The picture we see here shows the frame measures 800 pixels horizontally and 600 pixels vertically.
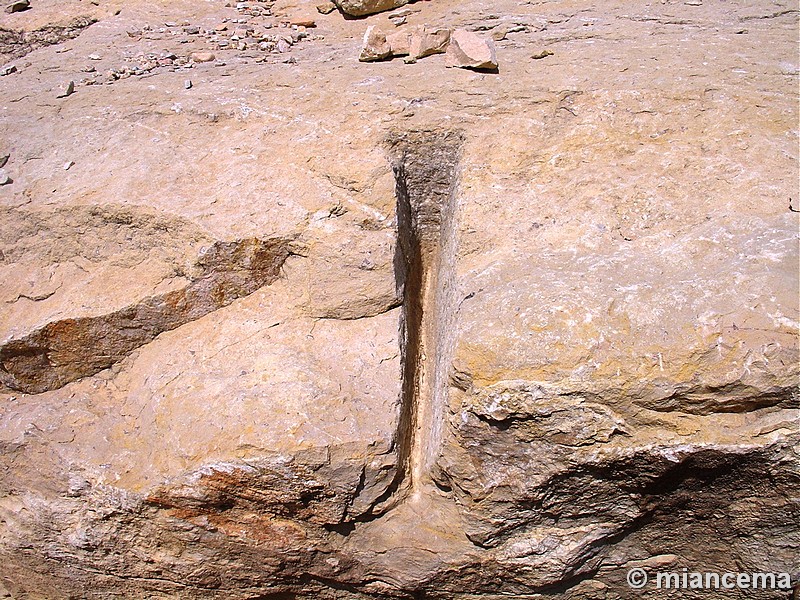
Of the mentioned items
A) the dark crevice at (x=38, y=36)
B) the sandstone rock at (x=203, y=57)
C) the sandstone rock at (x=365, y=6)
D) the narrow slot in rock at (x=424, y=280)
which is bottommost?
the narrow slot in rock at (x=424, y=280)

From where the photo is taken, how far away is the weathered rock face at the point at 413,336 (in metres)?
1.75

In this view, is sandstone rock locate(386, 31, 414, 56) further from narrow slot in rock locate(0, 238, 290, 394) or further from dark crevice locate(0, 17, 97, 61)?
dark crevice locate(0, 17, 97, 61)

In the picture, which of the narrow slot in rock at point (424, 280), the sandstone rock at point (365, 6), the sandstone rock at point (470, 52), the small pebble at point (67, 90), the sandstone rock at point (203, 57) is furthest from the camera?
the sandstone rock at point (365, 6)

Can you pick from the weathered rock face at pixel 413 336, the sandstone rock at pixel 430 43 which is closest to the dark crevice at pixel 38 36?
the weathered rock face at pixel 413 336

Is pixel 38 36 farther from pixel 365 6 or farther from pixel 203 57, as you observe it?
pixel 365 6

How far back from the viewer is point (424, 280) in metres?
2.51

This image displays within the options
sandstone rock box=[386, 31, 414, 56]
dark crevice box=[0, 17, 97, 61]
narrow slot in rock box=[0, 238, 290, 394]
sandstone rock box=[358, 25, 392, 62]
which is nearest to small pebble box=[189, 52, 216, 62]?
sandstone rock box=[358, 25, 392, 62]

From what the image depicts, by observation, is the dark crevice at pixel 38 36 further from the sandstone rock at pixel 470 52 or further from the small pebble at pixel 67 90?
the sandstone rock at pixel 470 52

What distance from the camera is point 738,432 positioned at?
1705mm

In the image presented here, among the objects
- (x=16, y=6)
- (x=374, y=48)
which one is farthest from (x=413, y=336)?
(x=16, y=6)

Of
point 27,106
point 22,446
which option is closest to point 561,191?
point 22,446

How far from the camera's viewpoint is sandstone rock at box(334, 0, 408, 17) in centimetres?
357

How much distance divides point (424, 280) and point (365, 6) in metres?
1.89

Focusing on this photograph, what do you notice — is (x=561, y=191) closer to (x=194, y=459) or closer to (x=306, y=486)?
(x=306, y=486)
